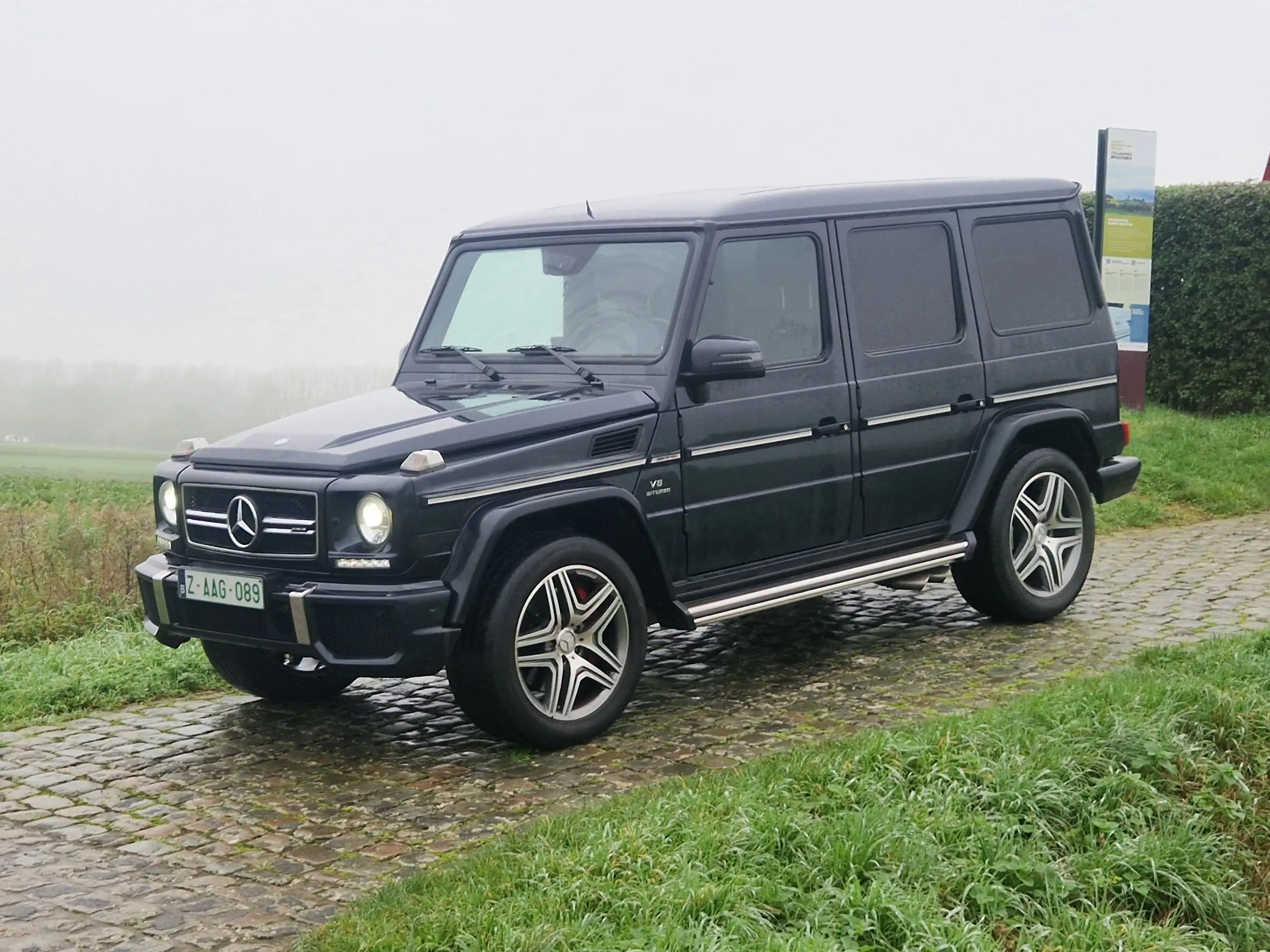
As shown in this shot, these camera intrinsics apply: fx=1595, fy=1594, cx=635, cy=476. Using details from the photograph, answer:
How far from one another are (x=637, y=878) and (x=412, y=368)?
3621mm

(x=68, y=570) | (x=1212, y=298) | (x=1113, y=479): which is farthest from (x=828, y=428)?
(x=1212, y=298)

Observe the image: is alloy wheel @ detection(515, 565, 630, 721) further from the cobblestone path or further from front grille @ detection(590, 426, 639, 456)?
front grille @ detection(590, 426, 639, 456)

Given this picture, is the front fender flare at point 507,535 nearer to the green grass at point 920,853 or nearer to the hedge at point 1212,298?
the green grass at point 920,853

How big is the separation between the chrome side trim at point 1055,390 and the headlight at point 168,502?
405 cm

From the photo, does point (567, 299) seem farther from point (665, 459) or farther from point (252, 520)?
point (252, 520)

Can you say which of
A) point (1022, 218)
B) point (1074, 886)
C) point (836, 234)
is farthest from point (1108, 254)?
point (1074, 886)

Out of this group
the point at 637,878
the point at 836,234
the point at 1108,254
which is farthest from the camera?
the point at 1108,254

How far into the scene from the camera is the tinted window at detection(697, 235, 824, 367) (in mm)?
7043

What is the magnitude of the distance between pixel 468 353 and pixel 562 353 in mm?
571

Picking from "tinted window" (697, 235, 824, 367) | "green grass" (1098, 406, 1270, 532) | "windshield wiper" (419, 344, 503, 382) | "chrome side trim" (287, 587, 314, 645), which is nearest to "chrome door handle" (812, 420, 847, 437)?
"tinted window" (697, 235, 824, 367)

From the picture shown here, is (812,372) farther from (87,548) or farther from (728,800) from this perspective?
(87,548)

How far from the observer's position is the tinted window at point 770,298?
23.1 feet

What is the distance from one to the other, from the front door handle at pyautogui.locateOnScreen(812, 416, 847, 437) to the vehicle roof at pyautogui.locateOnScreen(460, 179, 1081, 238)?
95 centimetres

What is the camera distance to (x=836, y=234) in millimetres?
7543
